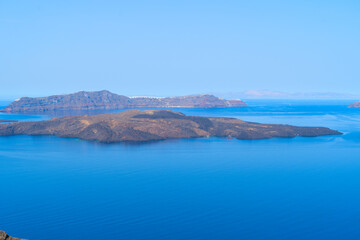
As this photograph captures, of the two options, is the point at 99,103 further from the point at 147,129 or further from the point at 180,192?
the point at 180,192

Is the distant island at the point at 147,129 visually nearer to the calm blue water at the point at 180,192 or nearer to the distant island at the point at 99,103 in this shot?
the calm blue water at the point at 180,192

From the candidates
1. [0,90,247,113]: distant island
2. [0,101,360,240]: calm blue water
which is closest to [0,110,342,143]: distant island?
[0,101,360,240]: calm blue water

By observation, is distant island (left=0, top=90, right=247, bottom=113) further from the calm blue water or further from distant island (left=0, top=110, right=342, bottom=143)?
the calm blue water

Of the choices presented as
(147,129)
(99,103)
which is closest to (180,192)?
(147,129)

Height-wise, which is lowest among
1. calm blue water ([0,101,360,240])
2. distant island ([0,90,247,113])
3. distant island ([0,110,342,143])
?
calm blue water ([0,101,360,240])

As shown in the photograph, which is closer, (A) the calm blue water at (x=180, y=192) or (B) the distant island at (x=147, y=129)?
(A) the calm blue water at (x=180, y=192)

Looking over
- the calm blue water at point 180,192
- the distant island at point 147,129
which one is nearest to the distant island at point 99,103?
the distant island at point 147,129
